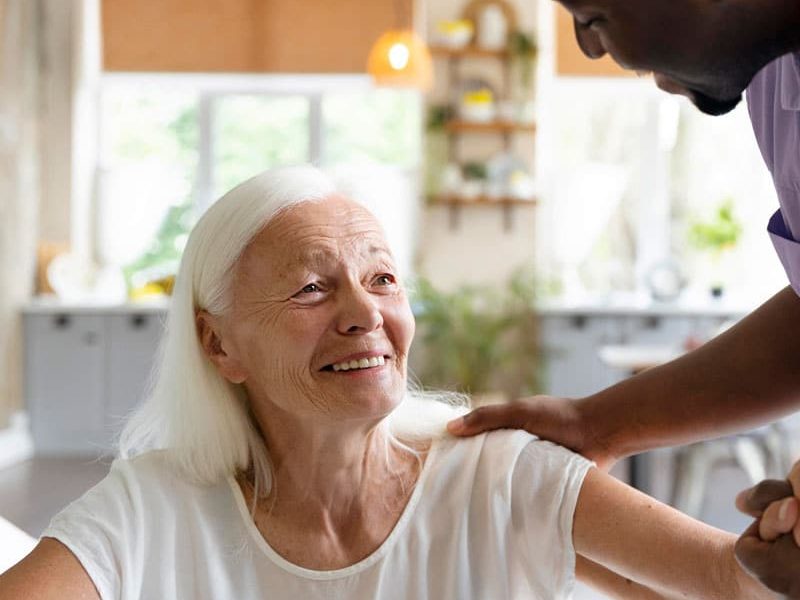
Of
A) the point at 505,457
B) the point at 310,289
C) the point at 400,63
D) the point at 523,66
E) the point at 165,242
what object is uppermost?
the point at 523,66

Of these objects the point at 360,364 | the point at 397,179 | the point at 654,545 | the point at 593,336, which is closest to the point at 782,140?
the point at 654,545

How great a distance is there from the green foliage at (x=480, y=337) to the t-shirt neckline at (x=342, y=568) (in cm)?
596

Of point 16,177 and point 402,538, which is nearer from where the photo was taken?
point 402,538

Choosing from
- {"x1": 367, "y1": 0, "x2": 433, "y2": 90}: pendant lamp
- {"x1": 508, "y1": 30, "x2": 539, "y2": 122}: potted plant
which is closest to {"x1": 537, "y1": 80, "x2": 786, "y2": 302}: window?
{"x1": 508, "y1": 30, "x2": 539, "y2": 122}: potted plant

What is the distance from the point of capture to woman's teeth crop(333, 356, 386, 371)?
161 cm

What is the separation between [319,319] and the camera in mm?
1646

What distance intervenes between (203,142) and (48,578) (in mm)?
7349

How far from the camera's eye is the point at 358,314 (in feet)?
5.32

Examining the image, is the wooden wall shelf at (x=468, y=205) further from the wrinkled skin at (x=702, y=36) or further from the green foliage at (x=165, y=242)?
the wrinkled skin at (x=702, y=36)

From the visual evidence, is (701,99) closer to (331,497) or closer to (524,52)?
(331,497)

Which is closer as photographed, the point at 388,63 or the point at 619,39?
the point at 619,39

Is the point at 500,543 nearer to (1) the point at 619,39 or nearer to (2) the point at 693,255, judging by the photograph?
(1) the point at 619,39

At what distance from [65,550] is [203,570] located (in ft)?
0.64

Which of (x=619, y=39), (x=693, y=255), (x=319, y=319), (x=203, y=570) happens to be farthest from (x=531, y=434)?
(x=693, y=255)
